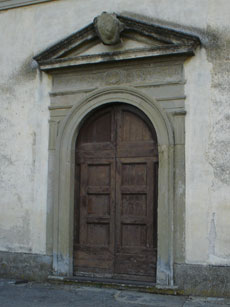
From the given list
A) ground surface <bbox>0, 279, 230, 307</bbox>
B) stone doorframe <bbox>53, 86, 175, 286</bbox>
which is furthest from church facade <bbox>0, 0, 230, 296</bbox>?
ground surface <bbox>0, 279, 230, 307</bbox>

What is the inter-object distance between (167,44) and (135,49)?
467mm

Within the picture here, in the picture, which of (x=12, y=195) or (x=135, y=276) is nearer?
(x=135, y=276)

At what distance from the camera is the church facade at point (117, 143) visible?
6.13 m

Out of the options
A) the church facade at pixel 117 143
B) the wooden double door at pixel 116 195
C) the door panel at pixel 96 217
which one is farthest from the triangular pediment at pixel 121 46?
the door panel at pixel 96 217

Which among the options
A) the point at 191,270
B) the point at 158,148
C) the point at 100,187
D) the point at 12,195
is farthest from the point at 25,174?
the point at 191,270

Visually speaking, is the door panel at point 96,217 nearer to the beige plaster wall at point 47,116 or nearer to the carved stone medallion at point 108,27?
the beige plaster wall at point 47,116

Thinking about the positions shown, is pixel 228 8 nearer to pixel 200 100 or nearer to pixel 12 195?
pixel 200 100

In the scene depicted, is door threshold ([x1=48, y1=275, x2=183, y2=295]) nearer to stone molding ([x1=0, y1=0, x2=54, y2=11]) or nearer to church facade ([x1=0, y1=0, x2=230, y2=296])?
church facade ([x1=0, y1=0, x2=230, y2=296])

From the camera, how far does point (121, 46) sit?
22.0ft

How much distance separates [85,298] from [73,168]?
2.01m

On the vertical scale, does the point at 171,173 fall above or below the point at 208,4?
below

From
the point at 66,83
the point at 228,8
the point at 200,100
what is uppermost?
the point at 228,8

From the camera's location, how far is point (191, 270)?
6.06 metres

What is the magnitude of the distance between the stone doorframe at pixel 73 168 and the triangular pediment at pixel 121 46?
0.53m
